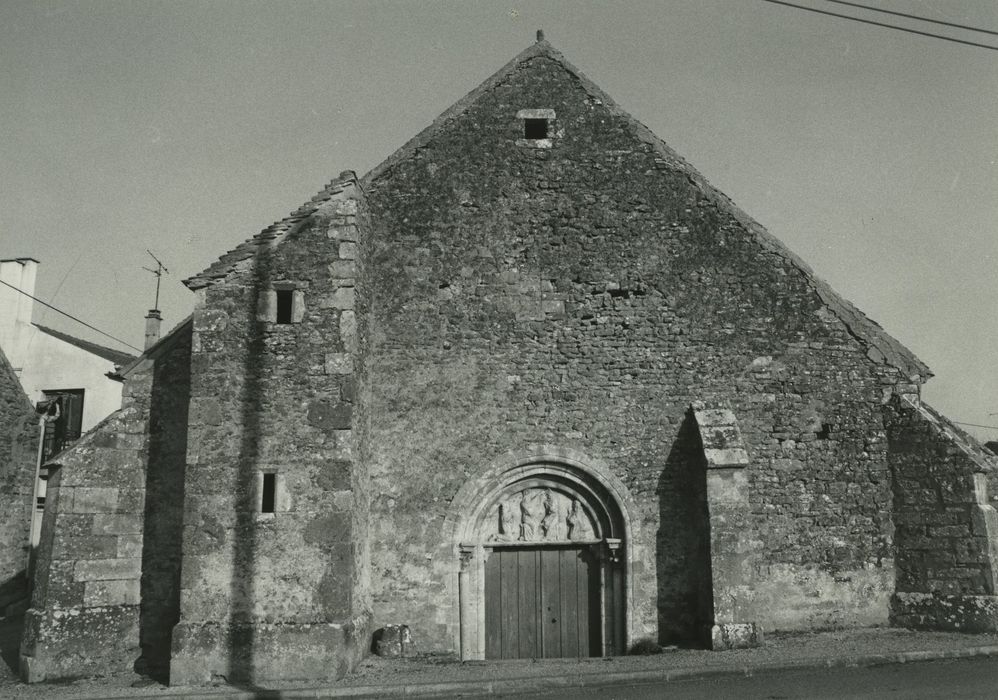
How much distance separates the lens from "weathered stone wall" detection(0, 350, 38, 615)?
14812 mm

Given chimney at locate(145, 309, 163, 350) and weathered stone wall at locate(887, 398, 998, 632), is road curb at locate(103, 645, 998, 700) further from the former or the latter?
chimney at locate(145, 309, 163, 350)

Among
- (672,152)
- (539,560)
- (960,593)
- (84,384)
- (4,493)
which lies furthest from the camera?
(84,384)

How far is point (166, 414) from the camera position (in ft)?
37.9

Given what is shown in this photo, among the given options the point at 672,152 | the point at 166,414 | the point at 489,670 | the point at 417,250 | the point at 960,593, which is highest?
the point at 672,152

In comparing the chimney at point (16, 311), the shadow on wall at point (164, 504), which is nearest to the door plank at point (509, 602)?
the shadow on wall at point (164, 504)

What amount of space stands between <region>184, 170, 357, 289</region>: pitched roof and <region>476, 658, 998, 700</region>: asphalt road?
623 cm

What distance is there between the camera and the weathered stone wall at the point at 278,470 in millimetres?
9648

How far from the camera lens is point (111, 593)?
11.0 m

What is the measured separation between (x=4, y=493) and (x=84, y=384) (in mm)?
11169

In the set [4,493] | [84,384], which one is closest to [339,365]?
[4,493]

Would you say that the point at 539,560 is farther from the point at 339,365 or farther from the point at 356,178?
the point at 356,178

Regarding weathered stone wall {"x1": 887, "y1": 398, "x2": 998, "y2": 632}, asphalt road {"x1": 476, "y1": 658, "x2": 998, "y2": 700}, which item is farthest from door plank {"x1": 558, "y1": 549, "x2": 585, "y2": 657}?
weathered stone wall {"x1": 887, "y1": 398, "x2": 998, "y2": 632}

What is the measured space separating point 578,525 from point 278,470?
415cm

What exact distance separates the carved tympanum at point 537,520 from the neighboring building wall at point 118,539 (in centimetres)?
438
